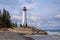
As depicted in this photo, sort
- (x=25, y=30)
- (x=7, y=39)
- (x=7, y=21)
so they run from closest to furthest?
(x=7, y=39) → (x=25, y=30) → (x=7, y=21)

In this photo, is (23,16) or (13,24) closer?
(23,16)

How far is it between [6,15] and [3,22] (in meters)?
3.69

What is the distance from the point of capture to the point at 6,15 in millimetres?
80750

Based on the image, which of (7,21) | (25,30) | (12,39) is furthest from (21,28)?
(12,39)

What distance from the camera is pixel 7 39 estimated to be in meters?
25.0

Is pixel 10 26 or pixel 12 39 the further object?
pixel 10 26

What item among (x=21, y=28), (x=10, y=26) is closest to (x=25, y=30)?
(x=21, y=28)

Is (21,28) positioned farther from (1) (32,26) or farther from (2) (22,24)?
(1) (32,26)

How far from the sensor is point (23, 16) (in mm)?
78062

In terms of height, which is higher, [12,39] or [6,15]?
[6,15]

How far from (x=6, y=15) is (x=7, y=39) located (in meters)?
56.2

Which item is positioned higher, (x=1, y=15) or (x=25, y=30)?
(x=1, y=15)

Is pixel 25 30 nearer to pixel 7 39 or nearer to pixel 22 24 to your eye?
pixel 22 24

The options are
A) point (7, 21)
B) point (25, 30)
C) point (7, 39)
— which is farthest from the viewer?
point (7, 21)
